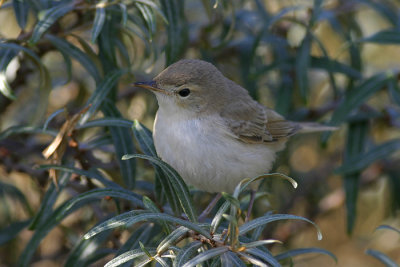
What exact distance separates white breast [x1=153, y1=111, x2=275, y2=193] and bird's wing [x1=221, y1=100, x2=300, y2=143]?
0.38 ft

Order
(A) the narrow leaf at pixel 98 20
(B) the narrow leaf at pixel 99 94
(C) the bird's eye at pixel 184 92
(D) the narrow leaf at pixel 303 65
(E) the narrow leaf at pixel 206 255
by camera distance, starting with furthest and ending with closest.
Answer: (D) the narrow leaf at pixel 303 65 < (C) the bird's eye at pixel 184 92 < (B) the narrow leaf at pixel 99 94 < (A) the narrow leaf at pixel 98 20 < (E) the narrow leaf at pixel 206 255

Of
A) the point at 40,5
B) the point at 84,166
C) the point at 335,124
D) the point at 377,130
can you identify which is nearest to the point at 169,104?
the point at 84,166

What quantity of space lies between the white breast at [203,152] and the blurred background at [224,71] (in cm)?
27

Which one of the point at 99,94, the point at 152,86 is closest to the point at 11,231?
the point at 99,94

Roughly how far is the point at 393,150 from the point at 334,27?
→ 124 centimetres

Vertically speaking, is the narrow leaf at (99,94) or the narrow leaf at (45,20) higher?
the narrow leaf at (45,20)

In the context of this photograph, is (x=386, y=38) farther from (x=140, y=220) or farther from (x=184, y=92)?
(x=140, y=220)

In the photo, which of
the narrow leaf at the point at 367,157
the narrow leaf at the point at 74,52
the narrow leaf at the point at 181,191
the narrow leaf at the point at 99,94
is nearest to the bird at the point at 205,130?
the narrow leaf at the point at 99,94

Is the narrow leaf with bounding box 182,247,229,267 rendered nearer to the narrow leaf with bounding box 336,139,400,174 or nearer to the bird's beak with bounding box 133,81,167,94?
the bird's beak with bounding box 133,81,167,94

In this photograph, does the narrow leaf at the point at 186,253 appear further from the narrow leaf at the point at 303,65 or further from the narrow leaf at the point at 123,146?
the narrow leaf at the point at 303,65

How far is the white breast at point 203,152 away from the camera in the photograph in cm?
330

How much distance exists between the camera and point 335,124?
4.28m

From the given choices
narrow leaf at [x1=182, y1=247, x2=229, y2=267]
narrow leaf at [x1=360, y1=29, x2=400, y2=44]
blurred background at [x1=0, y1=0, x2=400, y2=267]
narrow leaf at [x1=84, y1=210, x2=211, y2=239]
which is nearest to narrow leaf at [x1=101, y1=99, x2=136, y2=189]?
blurred background at [x1=0, y1=0, x2=400, y2=267]

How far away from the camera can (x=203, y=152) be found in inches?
130
